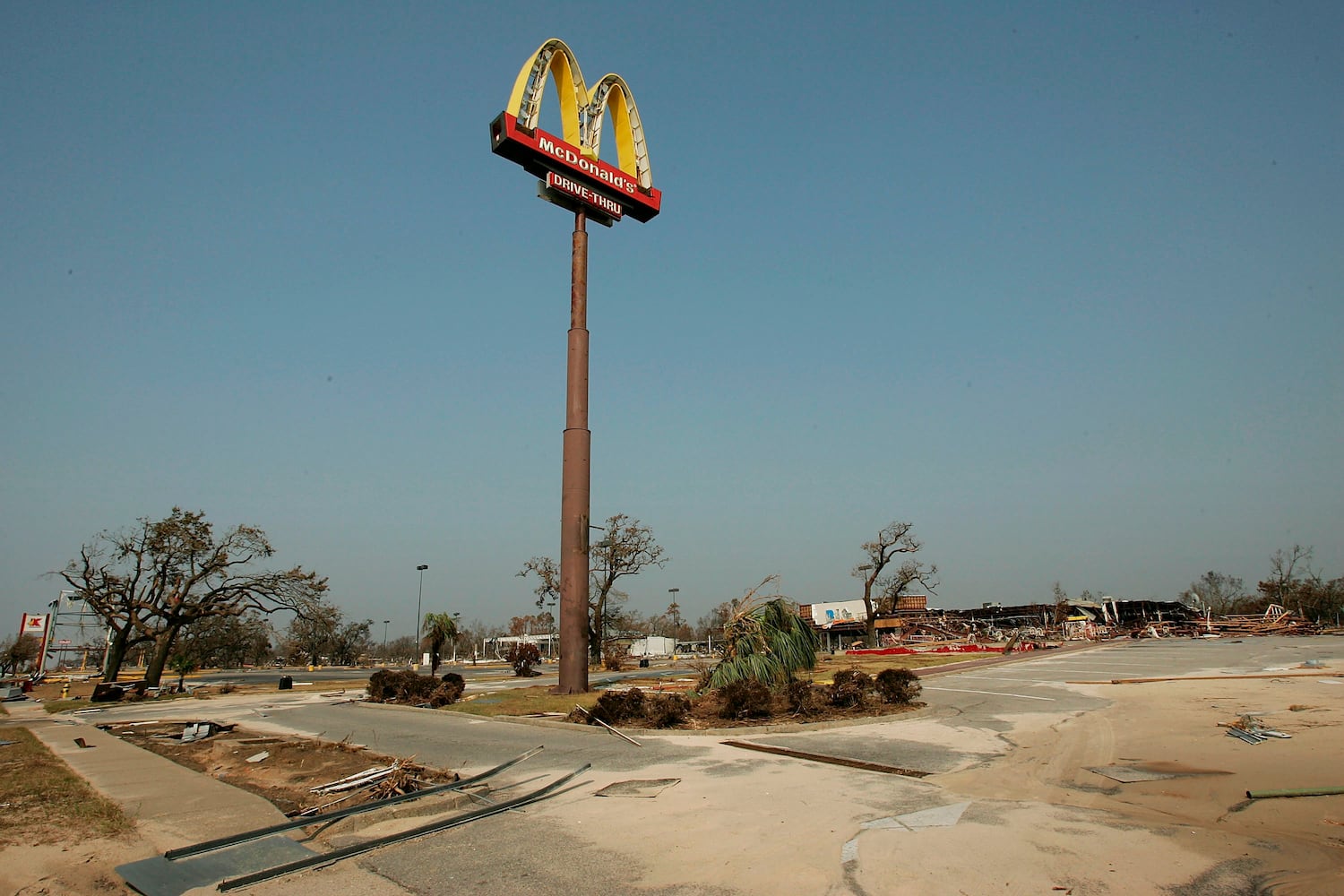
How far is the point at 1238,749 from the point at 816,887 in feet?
28.9

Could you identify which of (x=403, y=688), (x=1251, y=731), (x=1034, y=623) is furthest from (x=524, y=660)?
(x=1034, y=623)

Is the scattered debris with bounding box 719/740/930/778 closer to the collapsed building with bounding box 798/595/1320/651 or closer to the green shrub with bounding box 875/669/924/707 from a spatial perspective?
the green shrub with bounding box 875/669/924/707

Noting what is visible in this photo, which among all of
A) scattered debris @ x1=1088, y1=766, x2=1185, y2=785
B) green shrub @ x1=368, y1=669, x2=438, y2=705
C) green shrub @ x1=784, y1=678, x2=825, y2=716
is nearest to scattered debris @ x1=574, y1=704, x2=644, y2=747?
green shrub @ x1=784, y1=678, x2=825, y2=716

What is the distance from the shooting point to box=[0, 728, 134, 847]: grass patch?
7613 millimetres

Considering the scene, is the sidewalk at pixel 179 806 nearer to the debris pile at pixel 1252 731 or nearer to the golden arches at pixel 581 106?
the debris pile at pixel 1252 731

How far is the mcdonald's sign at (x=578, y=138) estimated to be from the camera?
26516mm

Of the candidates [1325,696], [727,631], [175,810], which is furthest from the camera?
[727,631]

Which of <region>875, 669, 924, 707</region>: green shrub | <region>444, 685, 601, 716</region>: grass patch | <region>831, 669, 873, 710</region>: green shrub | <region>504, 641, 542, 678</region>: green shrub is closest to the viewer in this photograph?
<region>831, 669, 873, 710</region>: green shrub

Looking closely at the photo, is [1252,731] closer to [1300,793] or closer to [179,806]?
[1300,793]

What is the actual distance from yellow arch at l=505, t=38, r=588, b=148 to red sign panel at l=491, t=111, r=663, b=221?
1.92 ft

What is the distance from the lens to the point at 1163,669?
27969 mm

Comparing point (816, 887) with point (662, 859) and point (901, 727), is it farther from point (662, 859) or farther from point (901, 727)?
point (901, 727)

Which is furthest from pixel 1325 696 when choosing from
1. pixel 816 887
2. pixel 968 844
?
pixel 816 887

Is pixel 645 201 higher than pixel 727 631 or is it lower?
higher
